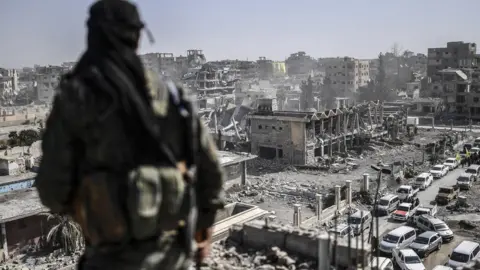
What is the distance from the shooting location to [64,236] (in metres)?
16.8

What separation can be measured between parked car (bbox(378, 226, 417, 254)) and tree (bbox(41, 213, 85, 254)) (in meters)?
10.0

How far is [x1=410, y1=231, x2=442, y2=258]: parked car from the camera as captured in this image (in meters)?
16.8

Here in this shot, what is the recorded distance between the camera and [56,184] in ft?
9.08

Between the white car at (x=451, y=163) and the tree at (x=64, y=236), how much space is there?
73.1 ft

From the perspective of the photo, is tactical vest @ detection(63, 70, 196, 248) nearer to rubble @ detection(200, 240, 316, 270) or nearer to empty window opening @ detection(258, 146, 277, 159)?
rubble @ detection(200, 240, 316, 270)

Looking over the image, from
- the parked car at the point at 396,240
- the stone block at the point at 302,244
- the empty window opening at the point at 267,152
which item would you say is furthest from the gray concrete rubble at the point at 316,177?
the stone block at the point at 302,244

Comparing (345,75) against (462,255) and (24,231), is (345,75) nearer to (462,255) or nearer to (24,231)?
(462,255)

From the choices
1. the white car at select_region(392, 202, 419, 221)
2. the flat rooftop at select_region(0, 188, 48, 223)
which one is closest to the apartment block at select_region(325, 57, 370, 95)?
the white car at select_region(392, 202, 419, 221)

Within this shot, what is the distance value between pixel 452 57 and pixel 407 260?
168 feet

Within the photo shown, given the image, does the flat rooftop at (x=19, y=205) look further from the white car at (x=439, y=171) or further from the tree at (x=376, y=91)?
the tree at (x=376, y=91)

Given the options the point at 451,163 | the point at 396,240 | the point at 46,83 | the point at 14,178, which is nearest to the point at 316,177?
the point at 451,163

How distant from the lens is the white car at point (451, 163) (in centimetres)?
3043

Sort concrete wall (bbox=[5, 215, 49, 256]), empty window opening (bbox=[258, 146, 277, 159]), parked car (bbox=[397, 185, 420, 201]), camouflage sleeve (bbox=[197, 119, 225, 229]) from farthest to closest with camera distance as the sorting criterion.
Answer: empty window opening (bbox=[258, 146, 277, 159])
parked car (bbox=[397, 185, 420, 201])
concrete wall (bbox=[5, 215, 49, 256])
camouflage sleeve (bbox=[197, 119, 225, 229])

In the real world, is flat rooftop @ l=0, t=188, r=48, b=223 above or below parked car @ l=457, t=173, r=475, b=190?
above
